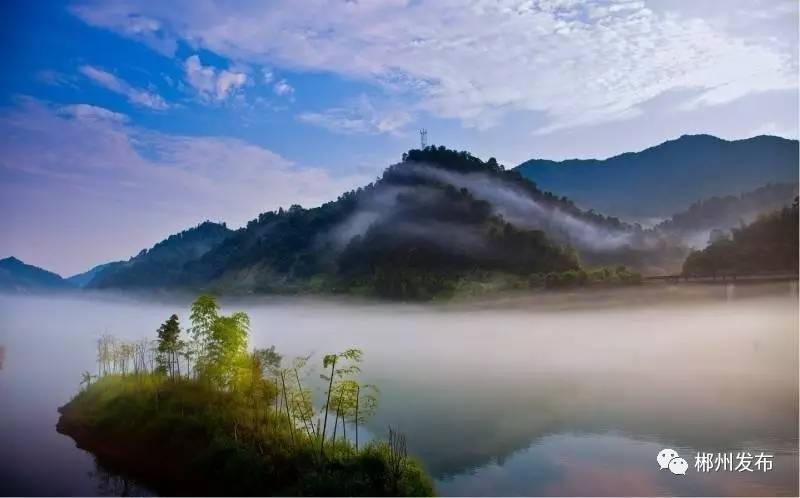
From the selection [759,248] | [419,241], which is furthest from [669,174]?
[419,241]

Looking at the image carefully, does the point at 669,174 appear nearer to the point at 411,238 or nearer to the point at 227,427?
the point at 411,238

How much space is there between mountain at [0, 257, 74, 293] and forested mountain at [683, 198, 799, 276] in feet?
46.2

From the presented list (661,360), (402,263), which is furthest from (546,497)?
(402,263)

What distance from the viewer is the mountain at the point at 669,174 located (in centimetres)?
1207

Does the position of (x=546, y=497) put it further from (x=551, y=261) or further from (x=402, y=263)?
(x=402, y=263)

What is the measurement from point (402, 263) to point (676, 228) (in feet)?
47.2

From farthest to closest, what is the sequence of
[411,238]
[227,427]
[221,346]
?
[411,238]
[221,346]
[227,427]

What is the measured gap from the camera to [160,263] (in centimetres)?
1938

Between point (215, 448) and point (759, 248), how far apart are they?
11.4 m

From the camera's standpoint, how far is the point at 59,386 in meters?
11.3

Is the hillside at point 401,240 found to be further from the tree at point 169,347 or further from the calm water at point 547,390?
the tree at point 169,347

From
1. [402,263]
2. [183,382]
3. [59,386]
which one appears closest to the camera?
[183,382]

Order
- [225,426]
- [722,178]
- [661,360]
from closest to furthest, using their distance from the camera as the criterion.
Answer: [225,426] → [661,360] → [722,178]

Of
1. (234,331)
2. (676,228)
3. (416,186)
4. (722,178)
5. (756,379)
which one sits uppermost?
(416,186)
